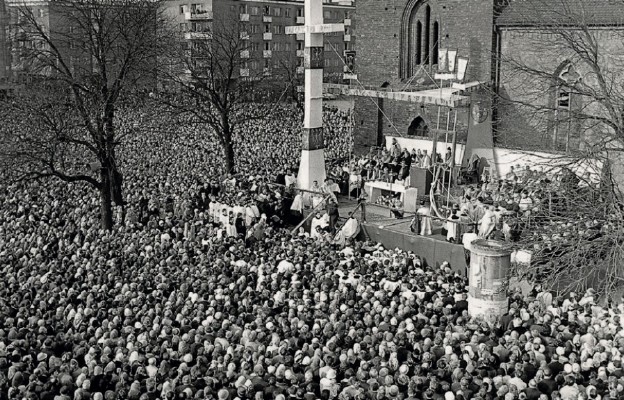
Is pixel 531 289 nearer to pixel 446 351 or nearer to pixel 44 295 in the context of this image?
pixel 446 351

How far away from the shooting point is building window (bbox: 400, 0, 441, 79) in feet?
103

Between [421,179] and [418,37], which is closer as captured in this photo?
[421,179]

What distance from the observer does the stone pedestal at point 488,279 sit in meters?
16.1

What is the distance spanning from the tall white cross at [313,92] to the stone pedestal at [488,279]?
403 inches

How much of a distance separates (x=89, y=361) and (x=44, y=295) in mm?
3926

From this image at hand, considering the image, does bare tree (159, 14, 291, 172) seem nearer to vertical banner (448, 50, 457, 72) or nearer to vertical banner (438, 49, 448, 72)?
vertical banner (438, 49, 448, 72)

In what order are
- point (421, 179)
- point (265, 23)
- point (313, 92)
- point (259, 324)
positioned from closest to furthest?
point (259, 324) < point (313, 92) < point (421, 179) < point (265, 23)

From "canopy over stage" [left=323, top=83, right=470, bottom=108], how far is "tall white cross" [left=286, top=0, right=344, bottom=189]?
2.36 m

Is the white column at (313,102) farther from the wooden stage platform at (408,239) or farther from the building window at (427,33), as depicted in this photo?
the building window at (427,33)

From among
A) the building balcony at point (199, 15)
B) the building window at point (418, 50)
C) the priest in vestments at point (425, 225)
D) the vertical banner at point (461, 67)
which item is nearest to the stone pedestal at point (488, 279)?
the priest in vestments at point (425, 225)

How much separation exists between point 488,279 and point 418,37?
57.7ft

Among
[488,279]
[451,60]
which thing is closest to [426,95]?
[451,60]

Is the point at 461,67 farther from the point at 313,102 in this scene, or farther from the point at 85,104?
the point at 85,104

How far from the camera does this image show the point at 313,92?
85.5 ft
